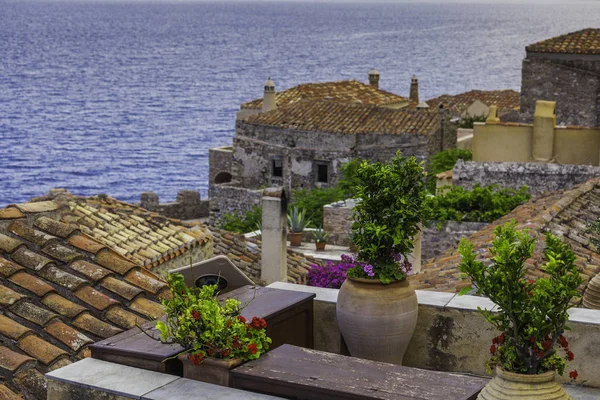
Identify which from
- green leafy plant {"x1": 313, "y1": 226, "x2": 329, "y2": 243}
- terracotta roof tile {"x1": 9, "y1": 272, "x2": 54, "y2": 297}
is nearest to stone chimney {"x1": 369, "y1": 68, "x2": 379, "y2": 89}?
green leafy plant {"x1": 313, "y1": 226, "x2": 329, "y2": 243}

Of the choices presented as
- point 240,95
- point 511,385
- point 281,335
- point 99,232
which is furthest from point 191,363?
point 240,95

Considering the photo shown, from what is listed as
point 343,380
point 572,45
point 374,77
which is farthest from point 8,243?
point 374,77

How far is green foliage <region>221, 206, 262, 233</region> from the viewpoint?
36844 millimetres

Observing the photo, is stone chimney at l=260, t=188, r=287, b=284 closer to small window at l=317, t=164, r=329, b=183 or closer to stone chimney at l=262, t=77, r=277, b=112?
small window at l=317, t=164, r=329, b=183

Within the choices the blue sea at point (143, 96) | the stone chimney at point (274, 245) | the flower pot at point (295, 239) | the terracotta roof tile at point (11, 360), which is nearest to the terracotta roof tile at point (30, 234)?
the terracotta roof tile at point (11, 360)

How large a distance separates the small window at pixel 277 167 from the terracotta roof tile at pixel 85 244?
115ft

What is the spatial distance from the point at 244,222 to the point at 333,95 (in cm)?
1625

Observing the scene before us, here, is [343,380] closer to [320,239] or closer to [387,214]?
[387,214]

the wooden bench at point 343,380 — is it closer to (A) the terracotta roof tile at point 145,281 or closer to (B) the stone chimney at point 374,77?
(A) the terracotta roof tile at point 145,281

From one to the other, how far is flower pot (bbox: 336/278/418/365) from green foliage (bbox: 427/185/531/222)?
15248 millimetres

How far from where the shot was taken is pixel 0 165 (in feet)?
251

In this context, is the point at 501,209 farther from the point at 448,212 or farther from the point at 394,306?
the point at 394,306

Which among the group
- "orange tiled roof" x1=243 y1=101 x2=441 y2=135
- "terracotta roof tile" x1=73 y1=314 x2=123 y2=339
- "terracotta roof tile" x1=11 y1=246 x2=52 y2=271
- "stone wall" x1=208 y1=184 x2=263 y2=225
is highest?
"terracotta roof tile" x1=11 y1=246 x2=52 y2=271

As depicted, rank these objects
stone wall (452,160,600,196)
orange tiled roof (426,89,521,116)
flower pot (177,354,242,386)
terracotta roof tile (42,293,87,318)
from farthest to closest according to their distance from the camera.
A: 1. orange tiled roof (426,89,521,116)
2. stone wall (452,160,600,196)
3. terracotta roof tile (42,293,87,318)
4. flower pot (177,354,242,386)
